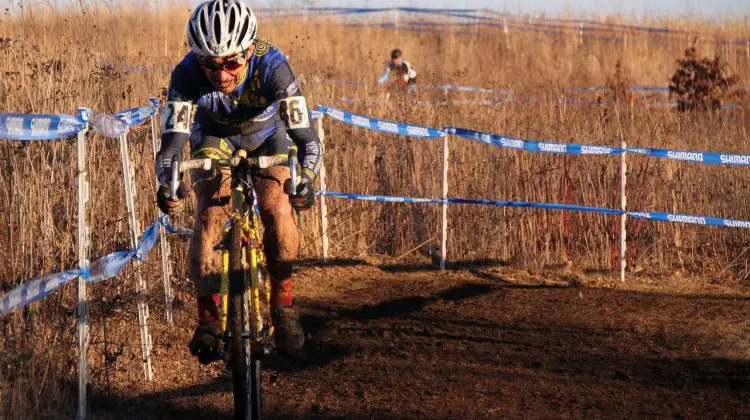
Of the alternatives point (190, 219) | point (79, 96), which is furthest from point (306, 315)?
point (79, 96)

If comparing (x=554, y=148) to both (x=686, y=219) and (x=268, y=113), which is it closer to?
(x=686, y=219)

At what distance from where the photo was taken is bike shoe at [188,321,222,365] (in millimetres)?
6105

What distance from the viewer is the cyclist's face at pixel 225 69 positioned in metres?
6.46

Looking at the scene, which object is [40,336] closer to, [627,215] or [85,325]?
[85,325]

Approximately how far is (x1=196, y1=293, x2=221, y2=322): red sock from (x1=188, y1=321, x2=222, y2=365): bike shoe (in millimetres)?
164

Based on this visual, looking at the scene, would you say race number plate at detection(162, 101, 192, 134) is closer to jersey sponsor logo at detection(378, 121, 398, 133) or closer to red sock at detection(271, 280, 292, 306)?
red sock at detection(271, 280, 292, 306)

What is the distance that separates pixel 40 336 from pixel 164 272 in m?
1.78

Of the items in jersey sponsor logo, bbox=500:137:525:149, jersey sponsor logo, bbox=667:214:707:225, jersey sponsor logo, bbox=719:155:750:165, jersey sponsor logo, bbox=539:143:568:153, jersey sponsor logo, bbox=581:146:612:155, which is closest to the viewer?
jersey sponsor logo, bbox=719:155:750:165

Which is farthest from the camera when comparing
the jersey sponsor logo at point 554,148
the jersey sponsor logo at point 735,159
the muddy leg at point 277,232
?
the jersey sponsor logo at point 554,148

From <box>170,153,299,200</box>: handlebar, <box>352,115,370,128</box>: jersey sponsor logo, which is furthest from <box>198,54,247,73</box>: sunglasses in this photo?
<box>352,115,370,128</box>: jersey sponsor logo

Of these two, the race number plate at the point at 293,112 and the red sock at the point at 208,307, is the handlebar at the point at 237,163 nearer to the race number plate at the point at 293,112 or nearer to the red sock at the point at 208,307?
the race number plate at the point at 293,112

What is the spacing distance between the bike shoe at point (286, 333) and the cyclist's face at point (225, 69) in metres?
1.34

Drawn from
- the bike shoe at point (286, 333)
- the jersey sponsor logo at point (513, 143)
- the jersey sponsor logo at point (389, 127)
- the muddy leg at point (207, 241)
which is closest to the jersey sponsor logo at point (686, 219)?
the jersey sponsor logo at point (513, 143)

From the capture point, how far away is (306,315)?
32.4 feet
